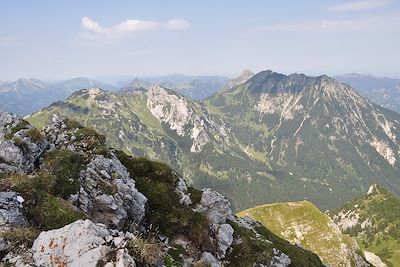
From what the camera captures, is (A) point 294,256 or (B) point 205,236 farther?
(A) point 294,256

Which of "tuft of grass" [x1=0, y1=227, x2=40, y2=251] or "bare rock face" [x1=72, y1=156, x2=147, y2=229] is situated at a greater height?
"tuft of grass" [x1=0, y1=227, x2=40, y2=251]

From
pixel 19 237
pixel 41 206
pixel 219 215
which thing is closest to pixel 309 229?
pixel 219 215

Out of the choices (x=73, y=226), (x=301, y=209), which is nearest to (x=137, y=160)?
(x=73, y=226)

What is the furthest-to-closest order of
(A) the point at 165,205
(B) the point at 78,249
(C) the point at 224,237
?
(C) the point at 224,237
(A) the point at 165,205
(B) the point at 78,249

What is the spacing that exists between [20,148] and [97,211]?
1036 cm

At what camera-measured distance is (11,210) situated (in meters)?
23.9

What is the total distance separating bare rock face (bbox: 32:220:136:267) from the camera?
58.5ft

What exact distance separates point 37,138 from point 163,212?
1467 centimetres

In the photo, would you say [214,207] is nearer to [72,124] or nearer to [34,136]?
[72,124]

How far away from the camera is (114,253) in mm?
18172

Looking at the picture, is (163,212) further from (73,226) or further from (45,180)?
(73,226)

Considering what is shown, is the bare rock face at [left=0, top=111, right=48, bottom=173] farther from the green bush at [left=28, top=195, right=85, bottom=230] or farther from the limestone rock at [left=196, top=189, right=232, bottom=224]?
the limestone rock at [left=196, top=189, right=232, bottom=224]

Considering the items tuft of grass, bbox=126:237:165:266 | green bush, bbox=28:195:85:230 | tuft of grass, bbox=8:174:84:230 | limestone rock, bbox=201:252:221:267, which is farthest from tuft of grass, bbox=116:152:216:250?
tuft of grass, bbox=126:237:165:266

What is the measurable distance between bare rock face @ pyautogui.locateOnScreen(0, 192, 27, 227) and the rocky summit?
6 cm
